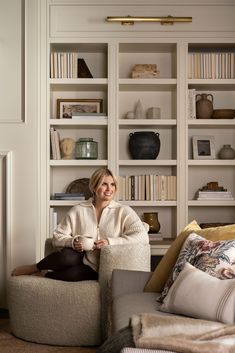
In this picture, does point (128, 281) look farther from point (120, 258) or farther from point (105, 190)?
point (105, 190)

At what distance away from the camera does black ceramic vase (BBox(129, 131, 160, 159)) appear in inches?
199

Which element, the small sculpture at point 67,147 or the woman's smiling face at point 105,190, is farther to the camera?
the small sculpture at point 67,147

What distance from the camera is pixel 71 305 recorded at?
3.59m

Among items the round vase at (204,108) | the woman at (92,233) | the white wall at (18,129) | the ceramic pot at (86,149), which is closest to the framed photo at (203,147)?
the round vase at (204,108)

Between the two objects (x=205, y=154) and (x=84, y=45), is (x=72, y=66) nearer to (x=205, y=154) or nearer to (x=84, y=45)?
(x=84, y=45)

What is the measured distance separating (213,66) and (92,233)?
6.43 feet

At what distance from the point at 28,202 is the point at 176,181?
1287 mm

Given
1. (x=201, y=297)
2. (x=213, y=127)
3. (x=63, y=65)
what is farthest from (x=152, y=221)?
(x=201, y=297)

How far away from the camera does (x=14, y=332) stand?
12.4ft

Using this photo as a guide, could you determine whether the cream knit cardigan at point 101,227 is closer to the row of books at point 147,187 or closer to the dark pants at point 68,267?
the dark pants at point 68,267

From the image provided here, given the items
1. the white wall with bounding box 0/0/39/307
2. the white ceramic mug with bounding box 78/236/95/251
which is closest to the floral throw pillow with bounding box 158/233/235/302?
the white ceramic mug with bounding box 78/236/95/251

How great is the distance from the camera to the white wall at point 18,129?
449cm

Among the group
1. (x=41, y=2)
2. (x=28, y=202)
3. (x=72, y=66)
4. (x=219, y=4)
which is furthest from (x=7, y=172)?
(x=219, y=4)

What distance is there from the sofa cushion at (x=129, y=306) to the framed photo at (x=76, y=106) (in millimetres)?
2274
